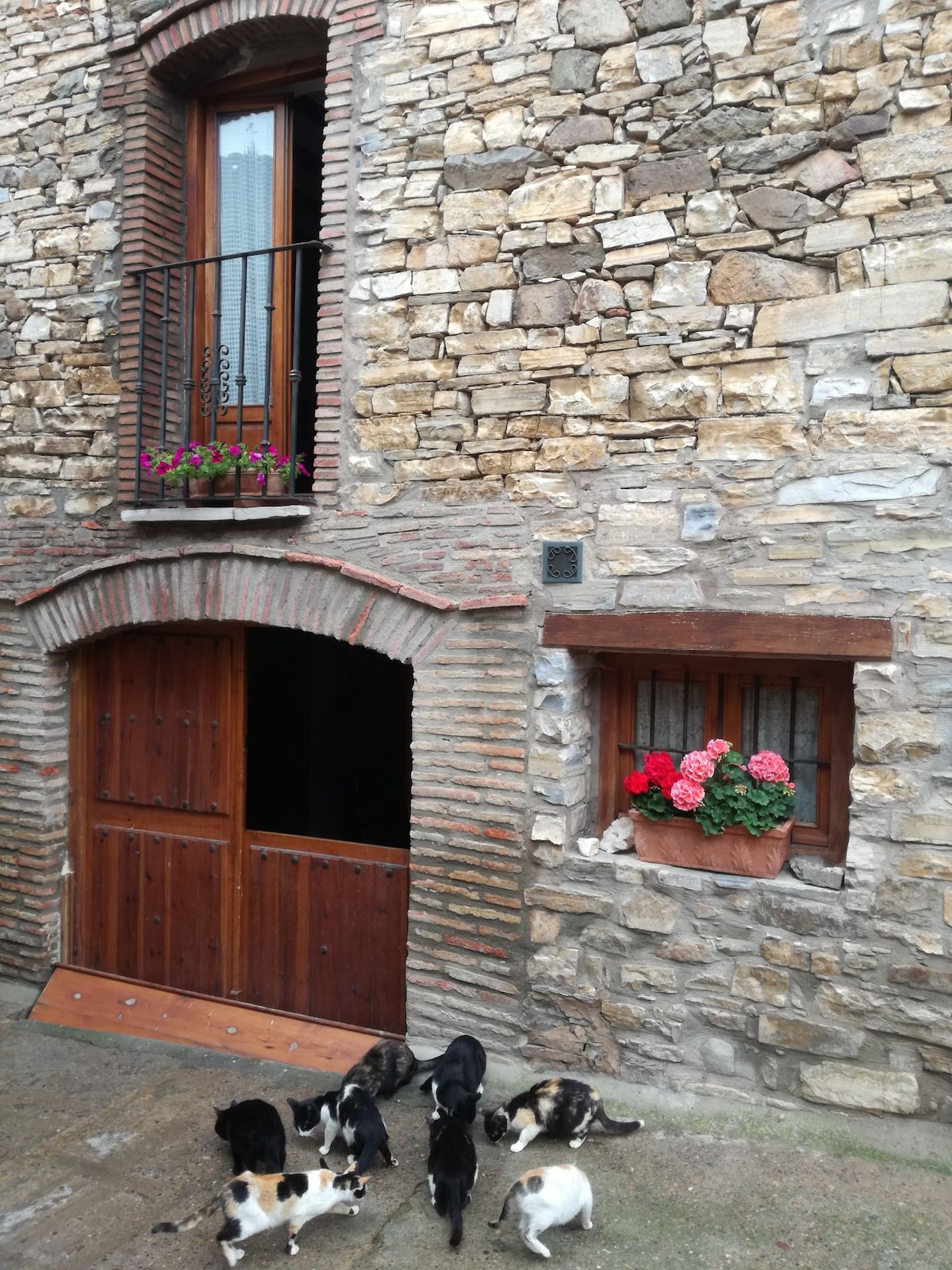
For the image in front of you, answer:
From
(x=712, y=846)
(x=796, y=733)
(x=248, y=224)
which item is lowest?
(x=712, y=846)

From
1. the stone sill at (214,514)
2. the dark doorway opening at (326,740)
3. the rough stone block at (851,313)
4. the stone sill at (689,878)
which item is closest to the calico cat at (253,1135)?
the stone sill at (689,878)

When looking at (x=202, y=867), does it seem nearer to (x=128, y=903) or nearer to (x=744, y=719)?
(x=128, y=903)

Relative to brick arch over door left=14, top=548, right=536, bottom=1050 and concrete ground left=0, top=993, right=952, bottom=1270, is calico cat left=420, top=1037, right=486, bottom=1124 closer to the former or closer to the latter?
concrete ground left=0, top=993, right=952, bottom=1270

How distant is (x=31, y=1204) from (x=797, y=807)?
316 centimetres

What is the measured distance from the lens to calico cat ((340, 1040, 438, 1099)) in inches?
157

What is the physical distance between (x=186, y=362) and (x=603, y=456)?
2.22 metres

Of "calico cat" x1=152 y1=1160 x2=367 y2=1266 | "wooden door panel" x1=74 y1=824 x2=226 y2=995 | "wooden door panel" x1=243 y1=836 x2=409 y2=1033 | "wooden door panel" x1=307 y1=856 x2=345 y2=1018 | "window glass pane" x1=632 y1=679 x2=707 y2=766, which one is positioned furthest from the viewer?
"wooden door panel" x1=74 y1=824 x2=226 y2=995

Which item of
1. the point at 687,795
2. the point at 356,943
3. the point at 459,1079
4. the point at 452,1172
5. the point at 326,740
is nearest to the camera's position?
the point at 452,1172

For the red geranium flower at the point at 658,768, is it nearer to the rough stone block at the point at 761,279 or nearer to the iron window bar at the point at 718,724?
the iron window bar at the point at 718,724

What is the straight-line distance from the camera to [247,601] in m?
4.57

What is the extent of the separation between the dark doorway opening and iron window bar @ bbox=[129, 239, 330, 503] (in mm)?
1080

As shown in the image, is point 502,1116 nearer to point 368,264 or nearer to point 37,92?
point 368,264

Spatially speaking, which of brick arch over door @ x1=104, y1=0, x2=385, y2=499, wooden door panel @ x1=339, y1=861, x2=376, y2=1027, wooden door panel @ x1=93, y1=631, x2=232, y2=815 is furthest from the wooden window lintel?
wooden door panel @ x1=93, y1=631, x2=232, y2=815

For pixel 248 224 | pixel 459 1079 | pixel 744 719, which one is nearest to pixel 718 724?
pixel 744 719
